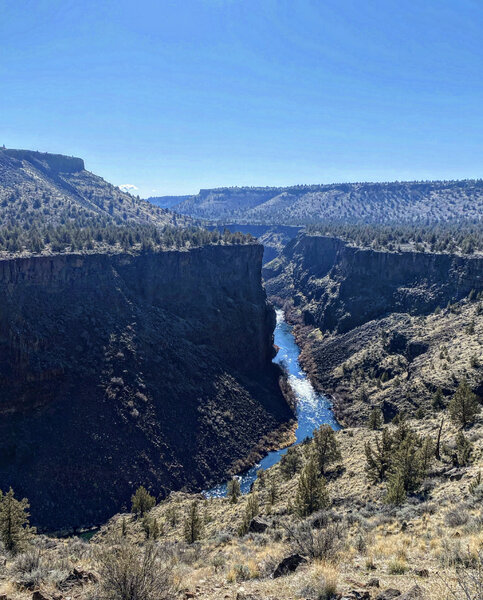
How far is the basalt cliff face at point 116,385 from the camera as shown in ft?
162

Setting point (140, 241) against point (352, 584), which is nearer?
point (352, 584)

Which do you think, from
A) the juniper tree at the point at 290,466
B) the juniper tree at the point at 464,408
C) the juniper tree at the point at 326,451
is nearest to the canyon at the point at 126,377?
the juniper tree at the point at 290,466

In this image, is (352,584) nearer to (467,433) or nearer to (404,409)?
(467,433)

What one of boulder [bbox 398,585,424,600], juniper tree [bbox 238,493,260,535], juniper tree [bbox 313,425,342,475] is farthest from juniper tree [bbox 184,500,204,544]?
boulder [bbox 398,585,424,600]

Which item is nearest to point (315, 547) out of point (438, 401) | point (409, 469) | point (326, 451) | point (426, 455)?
point (409, 469)

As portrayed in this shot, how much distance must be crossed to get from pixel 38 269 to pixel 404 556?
59756mm

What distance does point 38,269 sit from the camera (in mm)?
61875

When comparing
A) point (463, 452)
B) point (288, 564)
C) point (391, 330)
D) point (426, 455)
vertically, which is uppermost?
point (391, 330)

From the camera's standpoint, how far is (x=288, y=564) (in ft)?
57.0

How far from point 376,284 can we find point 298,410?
4844 centimetres

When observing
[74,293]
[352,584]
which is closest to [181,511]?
[352,584]

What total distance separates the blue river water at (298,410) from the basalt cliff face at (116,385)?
2725 mm

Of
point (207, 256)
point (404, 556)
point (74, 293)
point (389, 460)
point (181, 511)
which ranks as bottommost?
point (181, 511)

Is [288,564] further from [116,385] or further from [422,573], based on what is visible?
[116,385]
